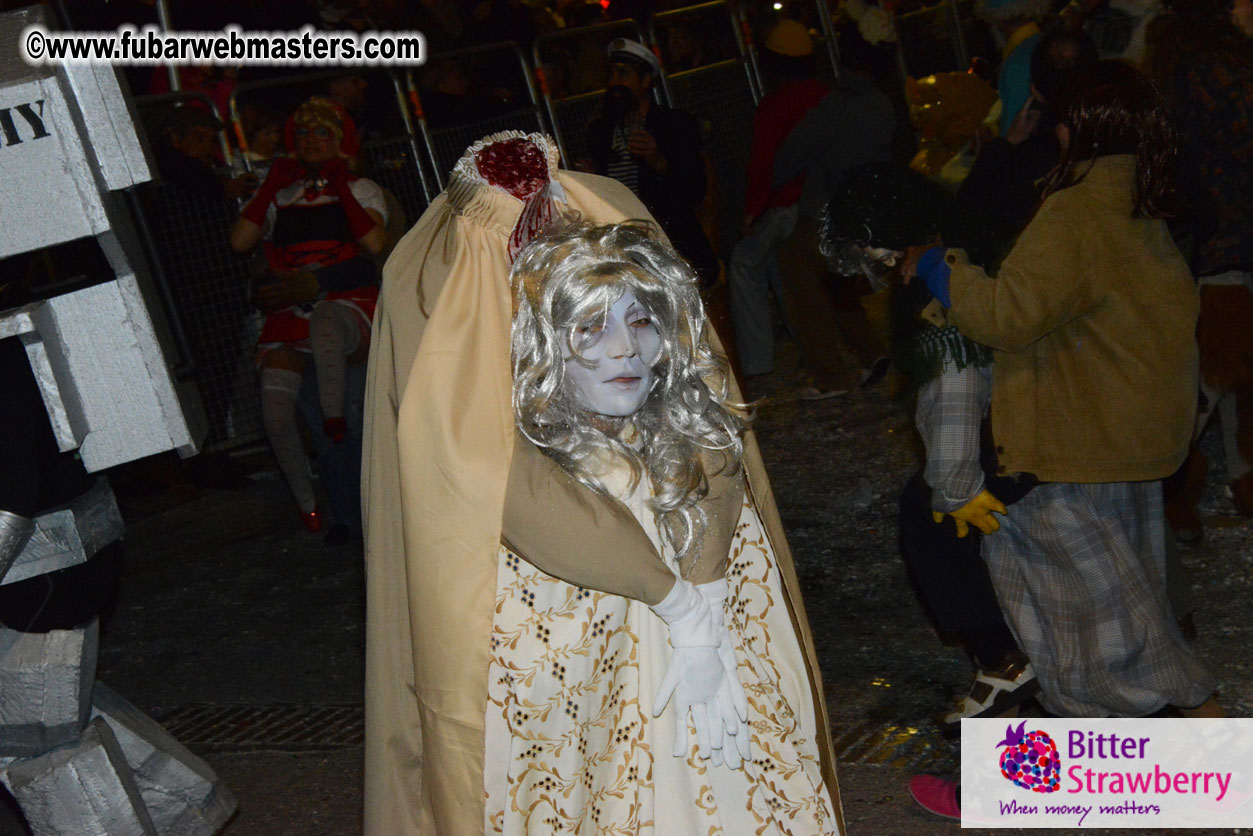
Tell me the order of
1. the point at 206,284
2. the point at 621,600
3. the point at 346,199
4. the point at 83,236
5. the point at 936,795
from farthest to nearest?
the point at 206,284 < the point at 346,199 < the point at 936,795 < the point at 83,236 < the point at 621,600

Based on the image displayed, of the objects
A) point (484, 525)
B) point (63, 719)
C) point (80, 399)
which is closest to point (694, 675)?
point (484, 525)

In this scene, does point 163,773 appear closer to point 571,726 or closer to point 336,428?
point 571,726

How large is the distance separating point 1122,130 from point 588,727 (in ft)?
5.94

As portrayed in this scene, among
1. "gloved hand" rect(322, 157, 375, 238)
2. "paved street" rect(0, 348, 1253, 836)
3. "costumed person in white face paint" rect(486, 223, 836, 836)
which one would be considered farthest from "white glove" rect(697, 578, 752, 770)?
"gloved hand" rect(322, 157, 375, 238)

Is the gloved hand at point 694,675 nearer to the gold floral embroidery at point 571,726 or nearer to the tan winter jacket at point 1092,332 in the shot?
the gold floral embroidery at point 571,726

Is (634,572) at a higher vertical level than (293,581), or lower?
higher

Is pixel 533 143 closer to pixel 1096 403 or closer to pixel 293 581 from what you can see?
pixel 1096 403

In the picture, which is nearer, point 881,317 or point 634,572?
point 634,572

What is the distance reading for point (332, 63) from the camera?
800cm

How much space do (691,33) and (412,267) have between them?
6.81 metres

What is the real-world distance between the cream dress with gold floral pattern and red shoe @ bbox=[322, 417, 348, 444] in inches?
139

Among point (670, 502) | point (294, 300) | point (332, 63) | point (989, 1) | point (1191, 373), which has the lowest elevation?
point (1191, 373)

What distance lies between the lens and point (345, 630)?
205 inches

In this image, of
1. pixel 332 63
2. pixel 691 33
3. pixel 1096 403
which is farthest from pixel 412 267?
pixel 691 33
